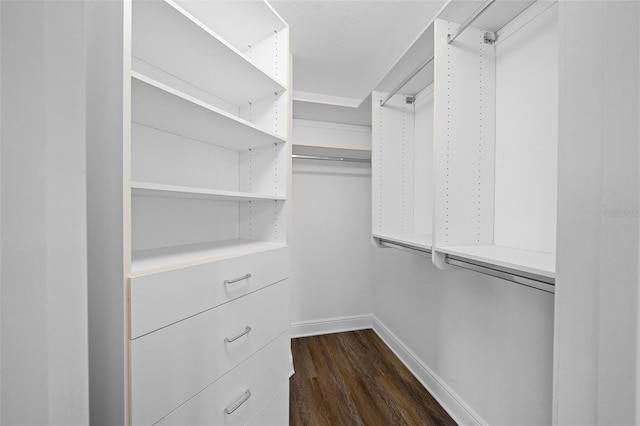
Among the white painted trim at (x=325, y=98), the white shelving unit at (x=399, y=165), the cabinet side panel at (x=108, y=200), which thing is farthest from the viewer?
the white painted trim at (x=325, y=98)

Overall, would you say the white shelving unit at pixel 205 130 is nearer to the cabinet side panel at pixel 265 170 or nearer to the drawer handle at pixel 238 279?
the cabinet side panel at pixel 265 170

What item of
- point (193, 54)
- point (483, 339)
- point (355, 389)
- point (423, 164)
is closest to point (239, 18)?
point (193, 54)

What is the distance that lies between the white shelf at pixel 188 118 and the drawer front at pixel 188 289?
56cm

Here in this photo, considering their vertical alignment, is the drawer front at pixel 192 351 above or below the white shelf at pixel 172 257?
below

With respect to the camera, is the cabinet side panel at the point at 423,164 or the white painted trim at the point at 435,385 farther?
the cabinet side panel at the point at 423,164

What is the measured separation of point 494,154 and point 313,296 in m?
1.88

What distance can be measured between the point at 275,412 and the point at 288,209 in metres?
1.01

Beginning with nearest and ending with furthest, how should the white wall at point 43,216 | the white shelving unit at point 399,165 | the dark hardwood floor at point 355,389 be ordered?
the white wall at point 43,216
the dark hardwood floor at point 355,389
the white shelving unit at point 399,165

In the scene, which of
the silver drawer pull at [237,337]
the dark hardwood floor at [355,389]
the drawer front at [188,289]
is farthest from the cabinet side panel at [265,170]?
the dark hardwood floor at [355,389]

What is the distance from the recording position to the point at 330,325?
2.40 m

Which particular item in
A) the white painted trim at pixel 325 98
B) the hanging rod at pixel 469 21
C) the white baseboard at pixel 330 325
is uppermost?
the white painted trim at pixel 325 98

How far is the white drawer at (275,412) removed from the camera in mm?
1092

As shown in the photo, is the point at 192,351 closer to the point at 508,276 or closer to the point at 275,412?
the point at 275,412

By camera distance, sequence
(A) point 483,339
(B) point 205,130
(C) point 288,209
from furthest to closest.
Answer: (C) point 288,209 → (A) point 483,339 → (B) point 205,130
